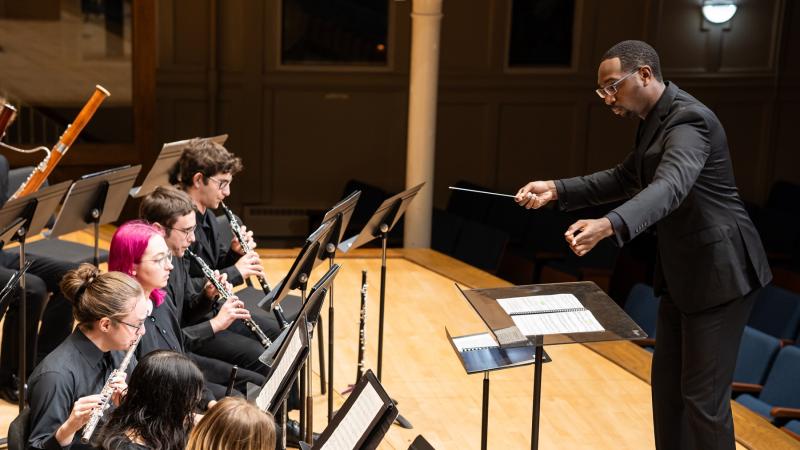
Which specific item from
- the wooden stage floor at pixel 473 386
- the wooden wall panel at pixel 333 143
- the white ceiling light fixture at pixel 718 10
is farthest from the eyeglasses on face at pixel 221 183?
the white ceiling light fixture at pixel 718 10

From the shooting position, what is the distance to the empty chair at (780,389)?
4.46 m

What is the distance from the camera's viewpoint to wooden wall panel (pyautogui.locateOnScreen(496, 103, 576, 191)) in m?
9.58

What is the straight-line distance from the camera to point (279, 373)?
290 centimetres

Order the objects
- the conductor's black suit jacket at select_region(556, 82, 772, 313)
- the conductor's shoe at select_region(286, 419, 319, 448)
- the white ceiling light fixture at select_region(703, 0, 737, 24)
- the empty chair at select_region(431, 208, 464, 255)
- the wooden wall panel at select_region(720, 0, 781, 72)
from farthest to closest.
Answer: the wooden wall panel at select_region(720, 0, 781, 72)
the white ceiling light fixture at select_region(703, 0, 737, 24)
the empty chair at select_region(431, 208, 464, 255)
the conductor's shoe at select_region(286, 419, 319, 448)
the conductor's black suit jacket at select_region(556, 82, 772, 313)

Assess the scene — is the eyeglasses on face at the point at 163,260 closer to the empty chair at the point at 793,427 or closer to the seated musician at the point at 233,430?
the seated musician at the point at 233,430

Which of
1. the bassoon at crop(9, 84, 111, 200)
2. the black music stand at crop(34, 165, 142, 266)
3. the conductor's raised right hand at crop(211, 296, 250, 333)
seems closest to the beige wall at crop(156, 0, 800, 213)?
the bassoon at crop(9, 84, 111, 200)

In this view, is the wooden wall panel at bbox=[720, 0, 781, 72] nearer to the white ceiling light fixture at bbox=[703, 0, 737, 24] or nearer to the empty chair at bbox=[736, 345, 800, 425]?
the white ceiling light fixture at bbox=[703, 0, 737, 24]

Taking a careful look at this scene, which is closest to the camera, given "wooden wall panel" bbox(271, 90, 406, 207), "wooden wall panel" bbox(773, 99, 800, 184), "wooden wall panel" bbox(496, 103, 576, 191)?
"wooden wall panel" bbox(271, 90, 406, 207)

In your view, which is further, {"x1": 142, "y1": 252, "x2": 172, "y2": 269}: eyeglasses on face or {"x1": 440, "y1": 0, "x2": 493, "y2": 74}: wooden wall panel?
{"x1": 440, "y1": 0, "x2": 493, "y2": 74}: wooden wall panel

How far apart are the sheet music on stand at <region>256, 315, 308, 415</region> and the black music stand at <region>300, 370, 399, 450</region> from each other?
206 mm

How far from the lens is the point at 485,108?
9.48m

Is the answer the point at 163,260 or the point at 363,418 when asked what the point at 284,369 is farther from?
the point at 163,260

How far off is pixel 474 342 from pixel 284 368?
715 mm

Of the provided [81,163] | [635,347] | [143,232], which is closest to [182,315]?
[143,232]
